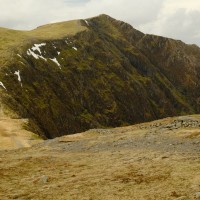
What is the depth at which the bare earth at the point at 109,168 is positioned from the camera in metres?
23.4

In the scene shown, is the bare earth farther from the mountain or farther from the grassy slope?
the grassy slope

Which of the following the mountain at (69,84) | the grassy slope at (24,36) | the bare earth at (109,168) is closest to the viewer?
the bare earth at (109,168)

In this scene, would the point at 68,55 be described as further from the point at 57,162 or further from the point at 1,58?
the point at 57,162

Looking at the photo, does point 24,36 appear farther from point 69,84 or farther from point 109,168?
point 109,168

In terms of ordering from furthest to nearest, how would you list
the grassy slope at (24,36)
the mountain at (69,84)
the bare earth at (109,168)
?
the grassy slope at (24,36) < the mountain at (69,84) < the bare earth at (109,168)

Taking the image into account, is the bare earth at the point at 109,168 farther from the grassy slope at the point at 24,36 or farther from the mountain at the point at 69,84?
the grassy slope at the point at 24,36

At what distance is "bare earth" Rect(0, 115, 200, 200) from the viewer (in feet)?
76.8

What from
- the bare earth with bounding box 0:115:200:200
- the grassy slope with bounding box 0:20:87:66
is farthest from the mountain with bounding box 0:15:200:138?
the bare earth with bounding box 0:115:200:200

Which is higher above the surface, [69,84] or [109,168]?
[69,84]

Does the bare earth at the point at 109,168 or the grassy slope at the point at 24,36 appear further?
the grassy slope at the point at 24,36

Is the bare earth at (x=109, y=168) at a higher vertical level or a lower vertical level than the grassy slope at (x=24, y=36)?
lower

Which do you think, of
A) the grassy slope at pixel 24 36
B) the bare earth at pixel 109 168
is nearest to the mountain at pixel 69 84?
the grassy slope at pixel 24 36

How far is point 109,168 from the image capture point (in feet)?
99.3

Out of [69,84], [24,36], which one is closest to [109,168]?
[69,84]
